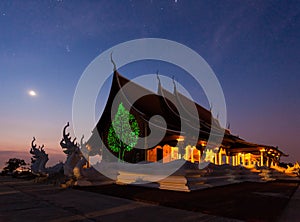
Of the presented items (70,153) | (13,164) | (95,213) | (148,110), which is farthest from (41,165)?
(13,164)

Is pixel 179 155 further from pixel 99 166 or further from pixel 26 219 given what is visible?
pixel 26 219

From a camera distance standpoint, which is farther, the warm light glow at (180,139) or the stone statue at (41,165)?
the stone statue at (41,165)

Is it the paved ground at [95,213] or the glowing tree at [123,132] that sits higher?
the glowing tree at [123,132]

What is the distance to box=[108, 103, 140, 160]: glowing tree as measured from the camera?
1415cm

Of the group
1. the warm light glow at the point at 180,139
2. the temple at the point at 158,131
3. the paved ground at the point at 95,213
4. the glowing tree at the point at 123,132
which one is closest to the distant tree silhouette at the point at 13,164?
the temple at the point at 158,131

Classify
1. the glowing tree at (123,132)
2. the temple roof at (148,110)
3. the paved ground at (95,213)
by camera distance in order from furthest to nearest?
the glowing tree at (123,132) < the temple roof at (148,110) < the paved ground at (95,213)

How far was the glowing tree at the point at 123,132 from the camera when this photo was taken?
1415 cm

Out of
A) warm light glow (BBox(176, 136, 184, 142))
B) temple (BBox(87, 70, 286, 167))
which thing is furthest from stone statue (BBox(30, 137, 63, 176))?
warm light glow (BBox(176, 136, 184, 142))

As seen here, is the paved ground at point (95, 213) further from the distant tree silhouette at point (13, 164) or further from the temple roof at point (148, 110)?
the distant tree silhouette at point (13, 164)

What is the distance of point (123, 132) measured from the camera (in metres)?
14.8

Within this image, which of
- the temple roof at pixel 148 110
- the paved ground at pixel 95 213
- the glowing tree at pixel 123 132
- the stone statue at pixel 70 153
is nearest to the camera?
the paved ground at pixel 95 213

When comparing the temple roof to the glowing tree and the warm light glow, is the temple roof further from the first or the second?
the glowing tree

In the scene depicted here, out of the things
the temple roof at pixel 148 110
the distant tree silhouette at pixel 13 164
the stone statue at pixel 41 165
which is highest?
the temple roof at pixel 148 110

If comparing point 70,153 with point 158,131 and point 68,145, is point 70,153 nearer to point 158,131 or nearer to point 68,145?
point 68,145
